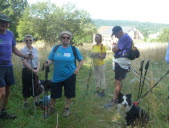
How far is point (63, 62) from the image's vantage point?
3832 mm

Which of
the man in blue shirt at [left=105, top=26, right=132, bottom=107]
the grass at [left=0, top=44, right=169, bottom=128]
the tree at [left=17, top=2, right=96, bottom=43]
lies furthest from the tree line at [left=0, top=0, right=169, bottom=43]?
the man in blue shirt at [left=105, top=26, right=132, bottom=107]

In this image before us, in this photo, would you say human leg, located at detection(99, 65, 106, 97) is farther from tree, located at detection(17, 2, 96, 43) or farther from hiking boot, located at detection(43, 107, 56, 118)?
tree, located at detection(17, 2, 96, 43)

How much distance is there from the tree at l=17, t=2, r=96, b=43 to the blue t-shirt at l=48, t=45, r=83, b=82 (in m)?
27.6

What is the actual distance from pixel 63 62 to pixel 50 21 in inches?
1193

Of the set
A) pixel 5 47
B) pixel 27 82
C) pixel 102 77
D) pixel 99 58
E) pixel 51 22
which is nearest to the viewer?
pixel 5 47

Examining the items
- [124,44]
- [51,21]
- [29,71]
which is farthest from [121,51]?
[51,21]

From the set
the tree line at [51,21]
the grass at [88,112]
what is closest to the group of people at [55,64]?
the grass at [88,112]

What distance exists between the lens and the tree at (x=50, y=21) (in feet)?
106

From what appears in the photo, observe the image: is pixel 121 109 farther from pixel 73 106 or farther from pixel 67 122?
pixel 73 106

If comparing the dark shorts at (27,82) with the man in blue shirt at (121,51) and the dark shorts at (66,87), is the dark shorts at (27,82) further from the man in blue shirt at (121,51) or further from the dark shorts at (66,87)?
the man in blue shirt at (121,51)

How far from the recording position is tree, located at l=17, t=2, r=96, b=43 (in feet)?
106

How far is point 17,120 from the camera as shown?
363 cm

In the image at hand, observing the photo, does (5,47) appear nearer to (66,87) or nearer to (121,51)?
(66,87)

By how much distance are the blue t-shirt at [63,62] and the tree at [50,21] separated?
2762 centimetres
